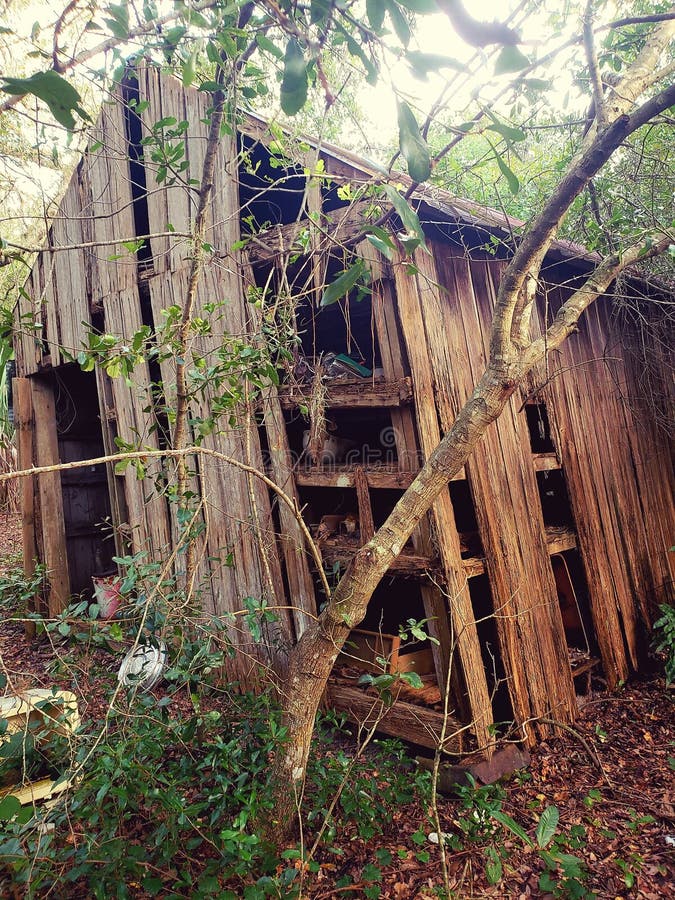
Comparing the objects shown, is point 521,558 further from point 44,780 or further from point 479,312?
point 44,780

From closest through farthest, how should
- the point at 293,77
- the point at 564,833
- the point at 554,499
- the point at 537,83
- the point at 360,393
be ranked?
the point at 293,77 < the point at 537,83 < the point at 564,833 < the point at 360,393 < the point at 554,499

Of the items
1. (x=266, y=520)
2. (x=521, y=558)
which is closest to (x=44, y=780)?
(x=266, y=520)

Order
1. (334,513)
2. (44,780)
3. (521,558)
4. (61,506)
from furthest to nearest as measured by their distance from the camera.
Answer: (61,506), (334,513), (521,558), (44,780)

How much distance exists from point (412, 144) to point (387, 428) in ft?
11.7

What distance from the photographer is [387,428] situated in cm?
470

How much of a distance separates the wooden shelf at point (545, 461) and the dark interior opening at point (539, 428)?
114 millimetres

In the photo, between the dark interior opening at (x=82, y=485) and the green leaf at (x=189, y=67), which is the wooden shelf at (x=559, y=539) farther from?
the dark interior opening at (x=82, y=485)

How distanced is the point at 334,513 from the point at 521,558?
4.94 ft

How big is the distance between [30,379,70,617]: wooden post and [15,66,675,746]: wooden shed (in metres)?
0.05

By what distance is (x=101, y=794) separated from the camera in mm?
2174

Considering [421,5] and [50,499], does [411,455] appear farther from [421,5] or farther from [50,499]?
[50,499]

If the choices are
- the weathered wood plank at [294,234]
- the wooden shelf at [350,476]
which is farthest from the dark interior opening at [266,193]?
the wooden shelf at [350,476]

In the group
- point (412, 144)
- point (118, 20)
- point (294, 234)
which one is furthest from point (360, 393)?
point (412, 144)

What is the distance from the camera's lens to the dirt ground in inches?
98.4
